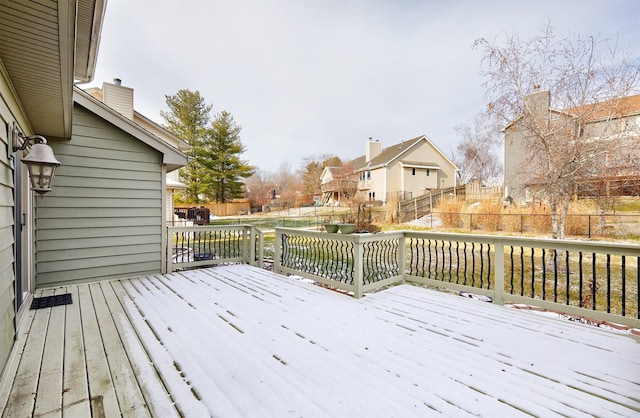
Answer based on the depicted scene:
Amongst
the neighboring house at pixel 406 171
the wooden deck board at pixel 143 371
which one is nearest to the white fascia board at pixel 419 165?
the neighboring house at pixel 406 171

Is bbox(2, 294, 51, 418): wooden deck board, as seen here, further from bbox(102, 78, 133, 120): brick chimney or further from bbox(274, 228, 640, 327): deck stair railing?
bbox(102, 78, 133, 120): brick chimney

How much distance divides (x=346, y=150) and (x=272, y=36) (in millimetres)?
25805

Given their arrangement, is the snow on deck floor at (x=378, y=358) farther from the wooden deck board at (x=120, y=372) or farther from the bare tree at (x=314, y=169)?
the bare tree at (x=314, y=169)

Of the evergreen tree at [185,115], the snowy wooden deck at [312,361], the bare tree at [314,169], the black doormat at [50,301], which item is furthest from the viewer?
the bare tree at [314,169]

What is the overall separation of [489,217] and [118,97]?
13.3 m

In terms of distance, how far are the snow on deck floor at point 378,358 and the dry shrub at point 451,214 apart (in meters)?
8.94

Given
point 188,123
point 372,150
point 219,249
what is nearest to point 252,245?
point 219,249

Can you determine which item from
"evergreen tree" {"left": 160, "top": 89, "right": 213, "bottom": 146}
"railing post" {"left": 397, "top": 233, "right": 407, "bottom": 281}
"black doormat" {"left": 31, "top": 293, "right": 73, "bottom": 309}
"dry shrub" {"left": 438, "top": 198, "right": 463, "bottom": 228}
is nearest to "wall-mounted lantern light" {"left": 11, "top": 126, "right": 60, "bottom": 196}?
"black doormat" {"left": 31, "top": 293, "right": 73, "bottom": 309}

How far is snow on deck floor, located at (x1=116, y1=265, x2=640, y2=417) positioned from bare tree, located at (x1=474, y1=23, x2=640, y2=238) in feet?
17.8

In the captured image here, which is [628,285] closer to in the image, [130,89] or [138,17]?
[138,17]

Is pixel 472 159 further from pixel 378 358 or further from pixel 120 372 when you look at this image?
pixel 120 372

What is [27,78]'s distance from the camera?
8.03ft

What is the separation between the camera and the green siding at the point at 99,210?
4250 mm

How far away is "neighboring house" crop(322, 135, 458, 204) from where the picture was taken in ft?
76.1
